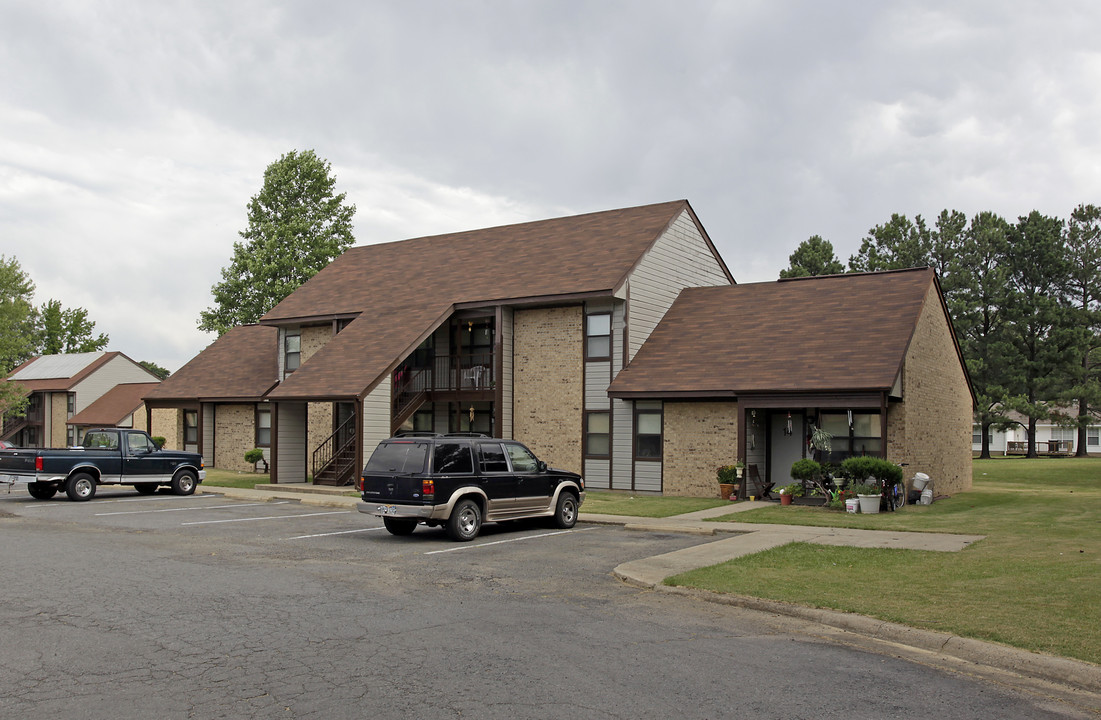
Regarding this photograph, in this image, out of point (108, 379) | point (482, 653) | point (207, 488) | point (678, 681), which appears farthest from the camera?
point (108, 379)

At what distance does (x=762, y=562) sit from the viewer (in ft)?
43.4

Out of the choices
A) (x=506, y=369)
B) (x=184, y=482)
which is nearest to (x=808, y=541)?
(x=506, y=369)

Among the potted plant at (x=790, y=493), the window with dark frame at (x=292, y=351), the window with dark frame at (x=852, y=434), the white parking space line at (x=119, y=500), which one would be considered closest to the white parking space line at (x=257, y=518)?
the white parking space line at (x=119, y=500)

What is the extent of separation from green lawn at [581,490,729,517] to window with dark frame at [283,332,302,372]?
1467 cm

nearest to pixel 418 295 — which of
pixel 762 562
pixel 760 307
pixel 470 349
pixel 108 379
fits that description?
pixel 470 349

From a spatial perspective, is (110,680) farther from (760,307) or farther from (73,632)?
(760,307)

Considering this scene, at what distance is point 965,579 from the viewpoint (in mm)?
11492

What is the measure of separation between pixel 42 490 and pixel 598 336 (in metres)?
16.2

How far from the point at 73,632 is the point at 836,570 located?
9363mm

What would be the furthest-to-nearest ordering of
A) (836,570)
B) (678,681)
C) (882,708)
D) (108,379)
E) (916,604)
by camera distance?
(108,379) < (836,570) < (916,604) < (678,681) < (882,708)

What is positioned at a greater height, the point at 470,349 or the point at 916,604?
the point at 470,349

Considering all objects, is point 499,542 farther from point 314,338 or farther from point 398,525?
point 314,338

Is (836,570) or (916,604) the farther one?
(836,570)

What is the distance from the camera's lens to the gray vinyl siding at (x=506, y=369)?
1139 inches
